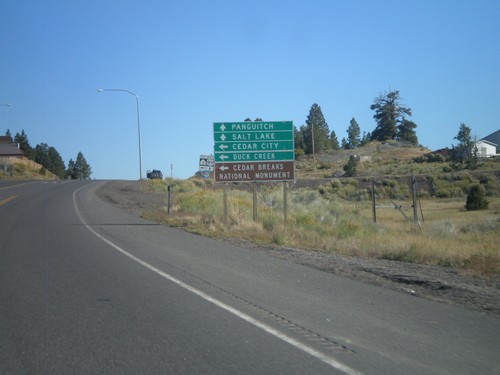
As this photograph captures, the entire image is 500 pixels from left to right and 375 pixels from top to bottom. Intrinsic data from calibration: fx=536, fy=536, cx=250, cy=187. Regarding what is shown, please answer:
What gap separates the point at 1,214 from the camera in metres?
27.0

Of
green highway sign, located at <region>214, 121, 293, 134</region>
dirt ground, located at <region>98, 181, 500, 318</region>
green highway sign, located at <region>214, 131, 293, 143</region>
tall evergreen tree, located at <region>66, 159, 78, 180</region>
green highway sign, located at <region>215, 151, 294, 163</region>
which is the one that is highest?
tall evergreen tree, located at <region>66, 159, 78, 180</region>

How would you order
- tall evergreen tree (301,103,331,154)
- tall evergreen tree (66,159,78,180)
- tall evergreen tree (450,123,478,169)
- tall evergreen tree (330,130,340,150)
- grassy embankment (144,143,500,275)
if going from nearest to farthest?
grassy embankment (144,143,500,275), tall evergreen tree (450,123,478,169), tall evergreen tree (301,103,331,154), tall evergreen tree (330,130,340,150), tall evergreen tree (66,159,78,180)

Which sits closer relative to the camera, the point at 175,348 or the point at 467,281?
the point at 175,348

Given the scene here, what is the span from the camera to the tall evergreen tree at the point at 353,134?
14850 centimetres

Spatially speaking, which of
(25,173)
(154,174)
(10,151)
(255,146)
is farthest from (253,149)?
(10,151)

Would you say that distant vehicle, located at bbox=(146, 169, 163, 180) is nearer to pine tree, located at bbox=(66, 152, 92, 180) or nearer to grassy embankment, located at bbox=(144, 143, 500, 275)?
grassy embankment, located at bbox=(144, 143, 500, 275)

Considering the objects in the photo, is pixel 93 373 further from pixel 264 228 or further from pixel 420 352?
pixel 264 228

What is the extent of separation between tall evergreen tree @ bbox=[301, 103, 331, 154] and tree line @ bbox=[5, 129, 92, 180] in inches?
2284

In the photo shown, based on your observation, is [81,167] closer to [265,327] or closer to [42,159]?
[42,159]

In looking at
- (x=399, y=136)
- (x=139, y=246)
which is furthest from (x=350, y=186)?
(x=399, y=136)

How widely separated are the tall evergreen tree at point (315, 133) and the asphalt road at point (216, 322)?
7596cm

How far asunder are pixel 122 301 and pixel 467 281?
699 centimetres

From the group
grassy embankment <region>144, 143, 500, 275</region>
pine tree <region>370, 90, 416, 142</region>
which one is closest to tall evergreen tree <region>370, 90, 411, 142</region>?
pine tree <region>370, 90, 416, 142</region>

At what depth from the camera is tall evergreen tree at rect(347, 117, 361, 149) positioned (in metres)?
148
